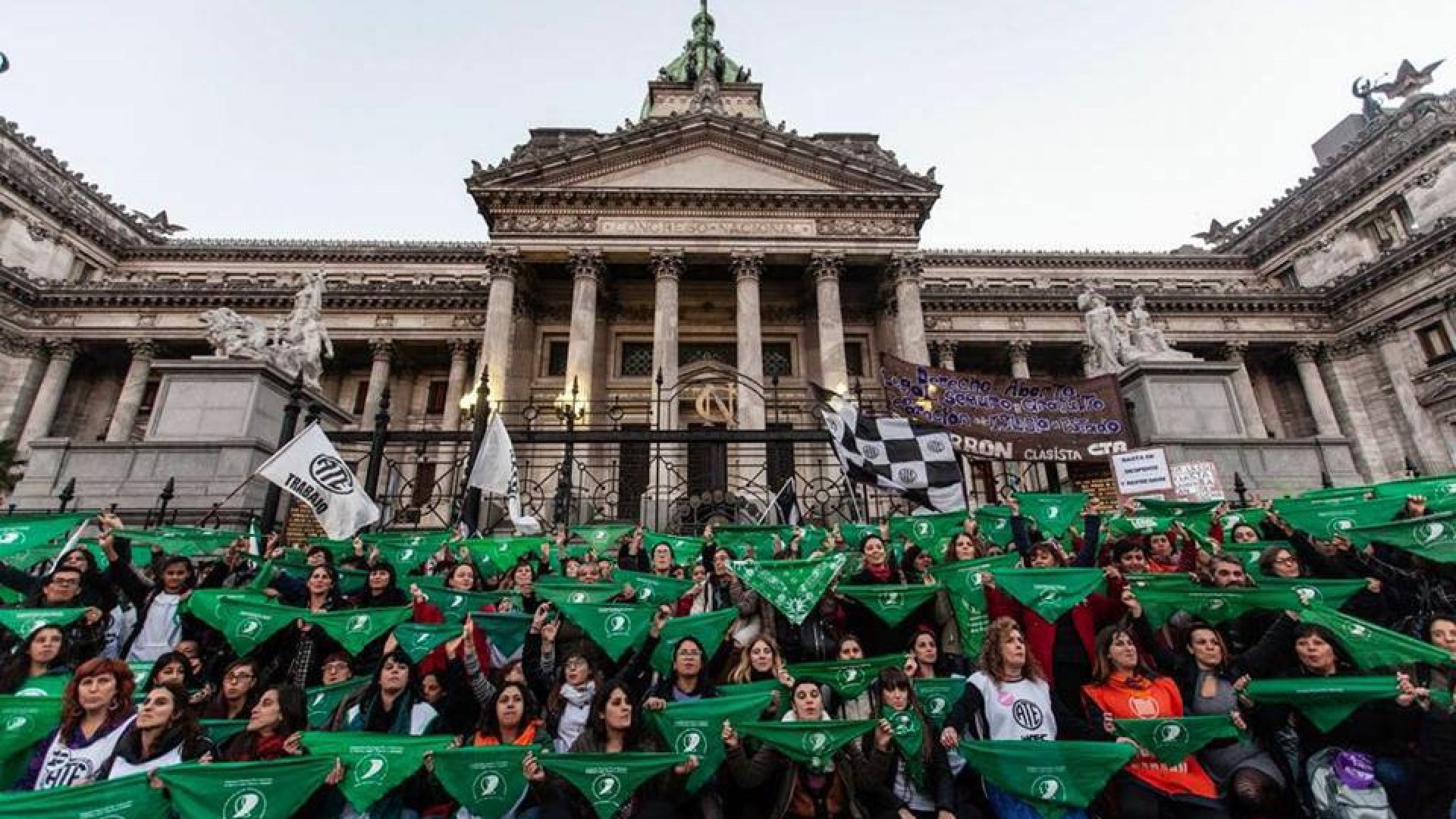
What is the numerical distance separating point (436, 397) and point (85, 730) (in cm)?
2946

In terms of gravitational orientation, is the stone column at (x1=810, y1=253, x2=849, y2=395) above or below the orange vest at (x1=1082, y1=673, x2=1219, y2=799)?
above

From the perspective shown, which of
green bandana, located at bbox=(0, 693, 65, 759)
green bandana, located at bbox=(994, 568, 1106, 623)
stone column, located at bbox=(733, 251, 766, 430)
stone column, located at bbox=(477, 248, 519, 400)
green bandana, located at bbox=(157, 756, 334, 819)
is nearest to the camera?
green bandana, located at bbox=(157, 756, 334, 819)

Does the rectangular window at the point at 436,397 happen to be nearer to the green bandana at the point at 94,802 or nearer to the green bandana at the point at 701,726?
the green bandana at the point at 94,802

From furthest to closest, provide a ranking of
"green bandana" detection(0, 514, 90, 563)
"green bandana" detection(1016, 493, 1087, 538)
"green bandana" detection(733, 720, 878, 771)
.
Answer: "green bandana" detection(1016, 493, 1087, 538)
"green bandana" detection(0, 514, 90, 563)
"green bandana" detection(733, 720, 878, 771)

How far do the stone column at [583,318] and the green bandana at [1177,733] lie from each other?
1921 cm

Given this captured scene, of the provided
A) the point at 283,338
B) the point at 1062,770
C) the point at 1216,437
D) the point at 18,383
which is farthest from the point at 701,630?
the point at 18,383

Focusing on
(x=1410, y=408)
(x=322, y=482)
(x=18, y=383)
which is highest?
(x=18, y=383)

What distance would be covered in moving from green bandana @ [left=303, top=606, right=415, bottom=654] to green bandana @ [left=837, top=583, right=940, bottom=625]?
3889 millimetres

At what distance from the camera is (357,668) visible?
5.29 metres

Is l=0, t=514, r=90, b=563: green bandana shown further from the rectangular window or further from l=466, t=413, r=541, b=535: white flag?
the rectangular window

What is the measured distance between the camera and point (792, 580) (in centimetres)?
564

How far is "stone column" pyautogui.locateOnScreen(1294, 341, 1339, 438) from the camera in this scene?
2983 cm

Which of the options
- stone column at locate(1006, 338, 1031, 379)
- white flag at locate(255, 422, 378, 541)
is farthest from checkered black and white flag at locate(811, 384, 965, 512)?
stone column at locate(1006, 338, 1031, 379)

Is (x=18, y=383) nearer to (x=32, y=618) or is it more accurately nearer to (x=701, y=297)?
(x=701, y=297)
